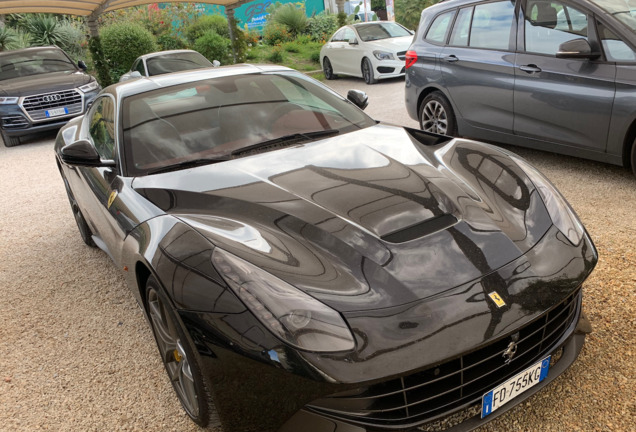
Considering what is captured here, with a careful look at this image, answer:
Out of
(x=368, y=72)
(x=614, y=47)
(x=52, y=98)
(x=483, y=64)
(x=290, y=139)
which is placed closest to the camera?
(x=290, y=139)

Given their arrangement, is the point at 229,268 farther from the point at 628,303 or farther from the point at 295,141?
the point at 628,303

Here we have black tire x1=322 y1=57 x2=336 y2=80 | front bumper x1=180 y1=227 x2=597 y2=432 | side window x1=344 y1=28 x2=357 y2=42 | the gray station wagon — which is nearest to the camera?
front bumper x1=180 y1=227 x2=597 y2=432

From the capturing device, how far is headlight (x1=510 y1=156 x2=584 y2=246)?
2377 mm

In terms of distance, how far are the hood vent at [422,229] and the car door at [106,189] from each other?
1.28 meters

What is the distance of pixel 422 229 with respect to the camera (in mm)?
2273

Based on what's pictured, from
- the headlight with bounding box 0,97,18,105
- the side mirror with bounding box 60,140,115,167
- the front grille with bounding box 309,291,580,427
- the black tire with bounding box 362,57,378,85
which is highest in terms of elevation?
the side mirror with bounding box 60,140,115,167

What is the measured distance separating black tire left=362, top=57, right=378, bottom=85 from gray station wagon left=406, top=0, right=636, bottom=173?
6.01 m

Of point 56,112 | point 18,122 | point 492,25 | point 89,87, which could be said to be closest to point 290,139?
point 492,25

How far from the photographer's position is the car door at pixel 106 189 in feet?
9.75

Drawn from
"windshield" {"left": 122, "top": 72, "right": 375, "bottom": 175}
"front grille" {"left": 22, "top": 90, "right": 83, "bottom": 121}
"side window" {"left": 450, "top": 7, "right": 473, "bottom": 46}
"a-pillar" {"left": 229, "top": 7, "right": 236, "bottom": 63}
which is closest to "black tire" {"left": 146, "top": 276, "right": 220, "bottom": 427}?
"windshield" {"left": 122, "top": 72, "right": 375, "bottom": 175}

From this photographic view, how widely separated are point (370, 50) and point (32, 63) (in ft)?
23.2

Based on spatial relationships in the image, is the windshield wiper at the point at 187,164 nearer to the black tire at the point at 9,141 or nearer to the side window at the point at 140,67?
the black tire at the point at 9,141

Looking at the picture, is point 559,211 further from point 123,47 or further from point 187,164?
point 123,47

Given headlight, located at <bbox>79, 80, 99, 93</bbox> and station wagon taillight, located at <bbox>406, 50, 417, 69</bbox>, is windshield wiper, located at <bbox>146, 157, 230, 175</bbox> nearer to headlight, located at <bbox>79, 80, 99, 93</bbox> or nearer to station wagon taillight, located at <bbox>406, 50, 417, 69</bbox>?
station wagon taillight, located at <bbox>406, 50, 417, 69</bbox>
